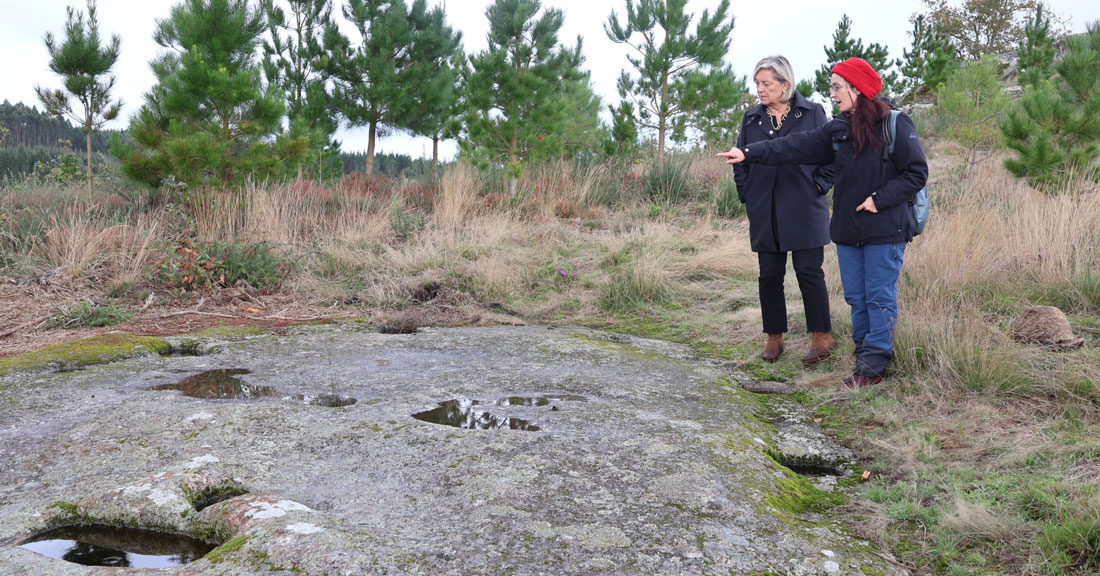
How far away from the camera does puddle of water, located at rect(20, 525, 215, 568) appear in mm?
1610

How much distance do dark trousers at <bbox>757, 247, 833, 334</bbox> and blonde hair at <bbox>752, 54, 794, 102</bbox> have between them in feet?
2.73

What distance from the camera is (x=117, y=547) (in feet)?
5.49

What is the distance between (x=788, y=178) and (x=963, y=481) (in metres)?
1.93

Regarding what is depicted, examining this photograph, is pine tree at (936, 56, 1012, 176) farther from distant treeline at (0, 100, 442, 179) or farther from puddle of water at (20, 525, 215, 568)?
distant treeline at (0, 100, 442, 179)

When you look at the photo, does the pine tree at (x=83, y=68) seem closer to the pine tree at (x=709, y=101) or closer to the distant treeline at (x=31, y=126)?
the pine tree at (x=709, y=101)

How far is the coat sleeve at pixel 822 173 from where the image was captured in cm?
361

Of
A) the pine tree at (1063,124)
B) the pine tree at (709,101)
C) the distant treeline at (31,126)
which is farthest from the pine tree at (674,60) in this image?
the distant treeline at (31,126)

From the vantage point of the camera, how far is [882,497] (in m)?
2.05

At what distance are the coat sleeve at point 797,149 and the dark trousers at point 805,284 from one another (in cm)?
49

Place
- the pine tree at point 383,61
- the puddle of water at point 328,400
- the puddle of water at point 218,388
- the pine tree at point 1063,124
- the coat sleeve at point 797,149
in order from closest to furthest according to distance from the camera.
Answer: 1. the puddle of water at point 328,400
2. the puddle of water at point 218,388
3. the coat sleeve at point 797,149
4. the pine tree at point 1063,124
5. the pine tree at point 383,61

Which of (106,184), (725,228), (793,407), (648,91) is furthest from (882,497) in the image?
(648,91)

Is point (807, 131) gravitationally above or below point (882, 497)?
above

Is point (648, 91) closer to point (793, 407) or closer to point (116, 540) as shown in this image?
point (793, 407)

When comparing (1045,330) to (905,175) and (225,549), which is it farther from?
(225,549)
